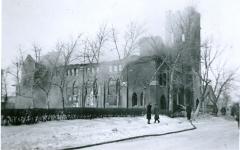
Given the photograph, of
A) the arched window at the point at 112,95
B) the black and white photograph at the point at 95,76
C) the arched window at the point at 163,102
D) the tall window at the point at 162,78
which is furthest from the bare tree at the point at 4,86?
the arched window at the point at 163,102

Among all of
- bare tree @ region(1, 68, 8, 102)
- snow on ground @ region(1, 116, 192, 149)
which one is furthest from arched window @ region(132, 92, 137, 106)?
bare tree @ region(1, 68, 8, 102)

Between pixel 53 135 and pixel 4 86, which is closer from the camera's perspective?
pixel 53 135

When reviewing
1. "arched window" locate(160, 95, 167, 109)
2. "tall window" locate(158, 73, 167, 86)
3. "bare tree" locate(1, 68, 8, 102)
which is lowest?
Result: "arched window" locate(160, 95, 167, 109)

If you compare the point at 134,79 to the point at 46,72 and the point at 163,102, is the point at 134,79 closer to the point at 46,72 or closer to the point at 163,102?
the point at 163,102

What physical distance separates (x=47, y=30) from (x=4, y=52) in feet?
4.59

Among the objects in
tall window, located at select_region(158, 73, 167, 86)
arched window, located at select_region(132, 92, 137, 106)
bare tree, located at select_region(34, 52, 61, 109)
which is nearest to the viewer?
bare tree, located at select_region(34, 52, 61, 109)

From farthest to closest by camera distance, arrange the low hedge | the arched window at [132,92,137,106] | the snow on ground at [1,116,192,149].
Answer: the arched window at [132,92,137,106] → the low hedge → the snow on ground at [1,116,192,149]

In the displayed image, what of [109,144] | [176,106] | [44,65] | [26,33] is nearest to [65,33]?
[26,33]

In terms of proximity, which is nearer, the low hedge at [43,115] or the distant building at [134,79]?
the low hedge at [43,115]

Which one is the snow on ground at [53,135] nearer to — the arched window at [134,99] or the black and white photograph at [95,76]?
the black and white photograph at [95,76]

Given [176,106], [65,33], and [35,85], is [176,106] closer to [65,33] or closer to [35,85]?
[35,85]

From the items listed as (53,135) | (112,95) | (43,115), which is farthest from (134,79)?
(53,135)

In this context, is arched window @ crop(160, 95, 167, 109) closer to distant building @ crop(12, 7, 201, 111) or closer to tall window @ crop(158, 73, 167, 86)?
distant building @ crop(12, 7, 201, 111)

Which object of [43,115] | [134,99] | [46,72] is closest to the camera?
[43,115]
